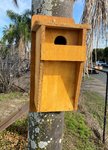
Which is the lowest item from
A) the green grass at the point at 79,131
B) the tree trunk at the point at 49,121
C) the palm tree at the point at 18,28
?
the green grass at the point at 79,131

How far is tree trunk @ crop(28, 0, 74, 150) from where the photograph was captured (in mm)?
2469

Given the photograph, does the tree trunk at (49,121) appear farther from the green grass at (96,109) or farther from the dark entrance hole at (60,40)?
the green grass at (96,109)

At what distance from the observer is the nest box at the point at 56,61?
6.73 ft

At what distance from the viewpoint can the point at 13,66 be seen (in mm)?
8680

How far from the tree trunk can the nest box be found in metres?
0.20

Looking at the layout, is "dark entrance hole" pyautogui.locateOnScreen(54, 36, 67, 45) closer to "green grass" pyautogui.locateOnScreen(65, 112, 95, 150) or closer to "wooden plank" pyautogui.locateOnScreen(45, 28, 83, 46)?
"wooden plank" pyautogui.locateOnScreen(45, 28, 83, 46)

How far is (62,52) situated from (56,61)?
11 cm

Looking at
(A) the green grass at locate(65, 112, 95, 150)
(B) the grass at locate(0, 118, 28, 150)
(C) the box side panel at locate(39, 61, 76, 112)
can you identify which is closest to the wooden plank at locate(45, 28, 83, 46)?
(C) the box side panel at locate(39, 61, 76, 112)

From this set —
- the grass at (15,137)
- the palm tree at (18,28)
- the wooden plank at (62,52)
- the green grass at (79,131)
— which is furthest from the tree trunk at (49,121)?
the palm tree at (18,28)

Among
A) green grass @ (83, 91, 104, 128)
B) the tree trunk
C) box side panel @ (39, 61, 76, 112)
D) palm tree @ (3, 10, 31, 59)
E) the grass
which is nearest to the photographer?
box side panel @ (39, 61, 76, 112)

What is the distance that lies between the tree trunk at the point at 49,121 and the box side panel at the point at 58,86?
231mm

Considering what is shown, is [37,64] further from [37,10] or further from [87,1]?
[87,1]

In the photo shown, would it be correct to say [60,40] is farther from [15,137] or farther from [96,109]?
[96,109]

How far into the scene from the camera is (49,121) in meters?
2.46
